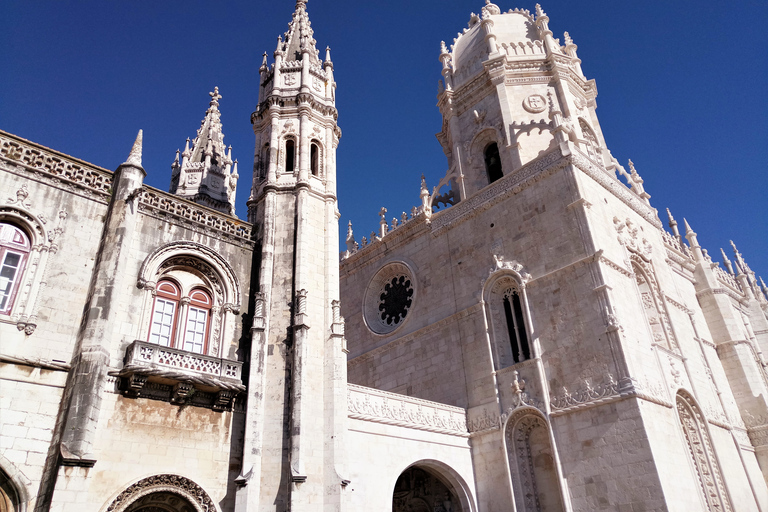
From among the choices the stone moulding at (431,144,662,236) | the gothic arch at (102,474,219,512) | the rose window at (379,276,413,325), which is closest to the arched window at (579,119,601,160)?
the stone moulding at (431,144,662,236)

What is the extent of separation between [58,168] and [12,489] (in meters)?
7.32

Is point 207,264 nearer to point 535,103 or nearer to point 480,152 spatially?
point 480,152

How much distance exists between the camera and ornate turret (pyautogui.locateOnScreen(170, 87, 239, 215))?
25.1 m

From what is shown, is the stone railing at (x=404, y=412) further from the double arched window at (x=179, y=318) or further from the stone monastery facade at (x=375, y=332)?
the double arched window at (x=179, y=318)

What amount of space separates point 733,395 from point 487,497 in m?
13.6

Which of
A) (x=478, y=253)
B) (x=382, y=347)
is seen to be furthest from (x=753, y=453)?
(x=382, y=347)

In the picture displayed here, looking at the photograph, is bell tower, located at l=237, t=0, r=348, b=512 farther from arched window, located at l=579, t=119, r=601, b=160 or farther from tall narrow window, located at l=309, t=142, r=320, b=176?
arched window, located at l=579, t=119, r=601, b=160

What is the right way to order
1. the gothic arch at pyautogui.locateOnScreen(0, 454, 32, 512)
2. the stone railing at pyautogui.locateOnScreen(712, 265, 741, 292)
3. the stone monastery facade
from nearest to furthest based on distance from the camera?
the gothic arch at pyautogui.locateOnScreen(0, 454, 32, 512)
the stone monastery facade
the stone railing at pyautogui.locateOnScreen(712, 265, 741, 292)

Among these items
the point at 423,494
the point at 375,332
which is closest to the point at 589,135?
the point at 375,332

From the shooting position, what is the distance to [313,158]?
1830 centimetres

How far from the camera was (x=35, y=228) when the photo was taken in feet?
41.6

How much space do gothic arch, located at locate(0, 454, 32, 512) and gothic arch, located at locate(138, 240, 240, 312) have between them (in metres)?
5.38

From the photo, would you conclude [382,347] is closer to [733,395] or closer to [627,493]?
[627,493]

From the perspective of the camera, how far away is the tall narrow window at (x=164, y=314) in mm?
13898
